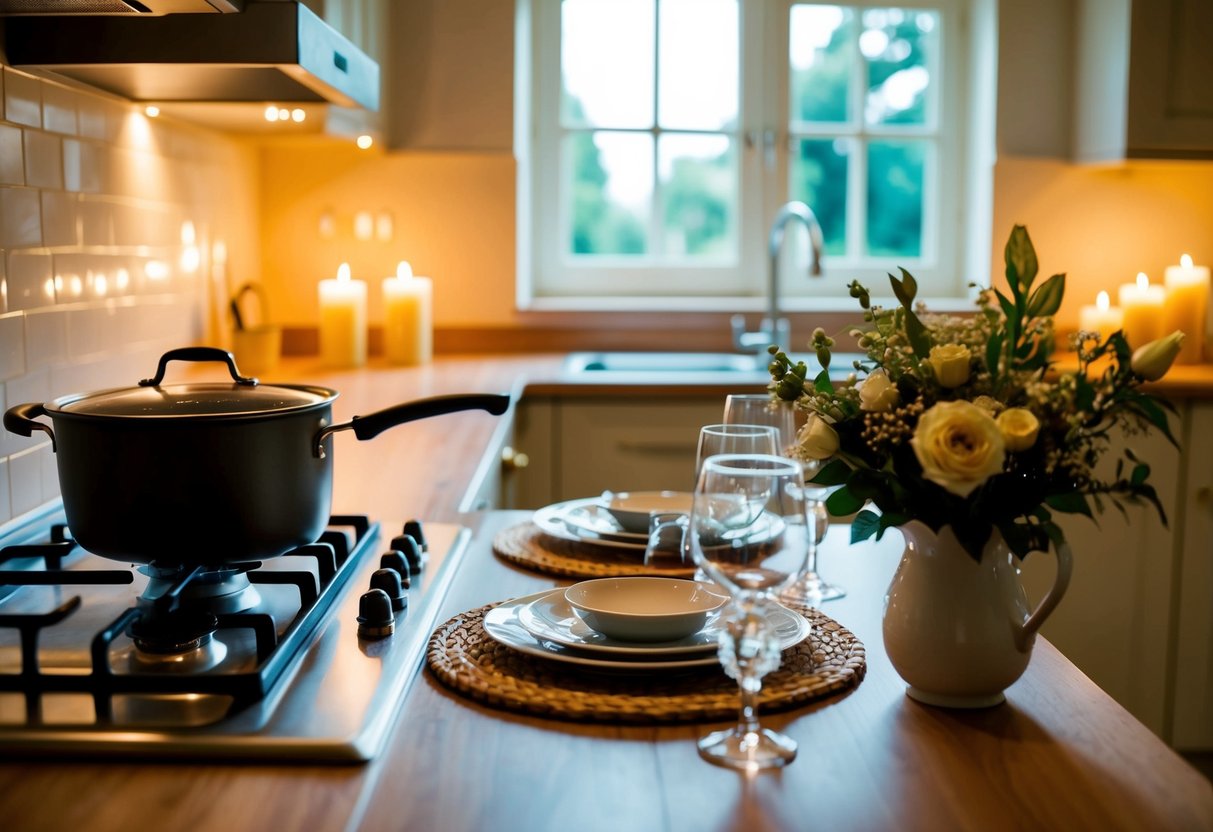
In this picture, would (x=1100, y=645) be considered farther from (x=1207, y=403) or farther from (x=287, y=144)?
(x=287, y=144)

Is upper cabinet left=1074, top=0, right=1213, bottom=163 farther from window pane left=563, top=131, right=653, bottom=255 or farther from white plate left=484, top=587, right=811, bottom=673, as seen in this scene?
white plate left=484, top=587, right=811, bottom=673

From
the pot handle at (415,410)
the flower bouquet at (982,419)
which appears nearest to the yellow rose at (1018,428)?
the flower bouquet at (982,419)

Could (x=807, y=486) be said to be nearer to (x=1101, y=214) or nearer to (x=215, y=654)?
(x=215, y=654)

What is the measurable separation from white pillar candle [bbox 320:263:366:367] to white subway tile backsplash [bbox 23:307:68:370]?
1245 millimetres

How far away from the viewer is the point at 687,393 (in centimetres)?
257

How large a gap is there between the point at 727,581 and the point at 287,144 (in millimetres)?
2426

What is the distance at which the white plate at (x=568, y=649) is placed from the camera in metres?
0.86

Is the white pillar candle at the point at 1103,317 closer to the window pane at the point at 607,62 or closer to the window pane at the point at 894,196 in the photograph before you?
the window pane at the point at 894,196

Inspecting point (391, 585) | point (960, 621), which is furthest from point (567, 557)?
point (960, 621)

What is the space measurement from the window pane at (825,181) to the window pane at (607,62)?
43 cm

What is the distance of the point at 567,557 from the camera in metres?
1.23

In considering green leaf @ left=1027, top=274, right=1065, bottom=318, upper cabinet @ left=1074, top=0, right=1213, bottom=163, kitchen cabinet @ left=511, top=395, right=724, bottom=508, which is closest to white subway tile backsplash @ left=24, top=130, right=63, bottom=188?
green leaf @ left=1027, top=274, right=1065, bottom=318

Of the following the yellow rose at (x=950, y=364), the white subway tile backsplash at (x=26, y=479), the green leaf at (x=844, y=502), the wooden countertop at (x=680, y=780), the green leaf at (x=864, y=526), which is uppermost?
the yellow rose at (x=950, y=364)

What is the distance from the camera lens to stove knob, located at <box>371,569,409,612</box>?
1006 millimetres
